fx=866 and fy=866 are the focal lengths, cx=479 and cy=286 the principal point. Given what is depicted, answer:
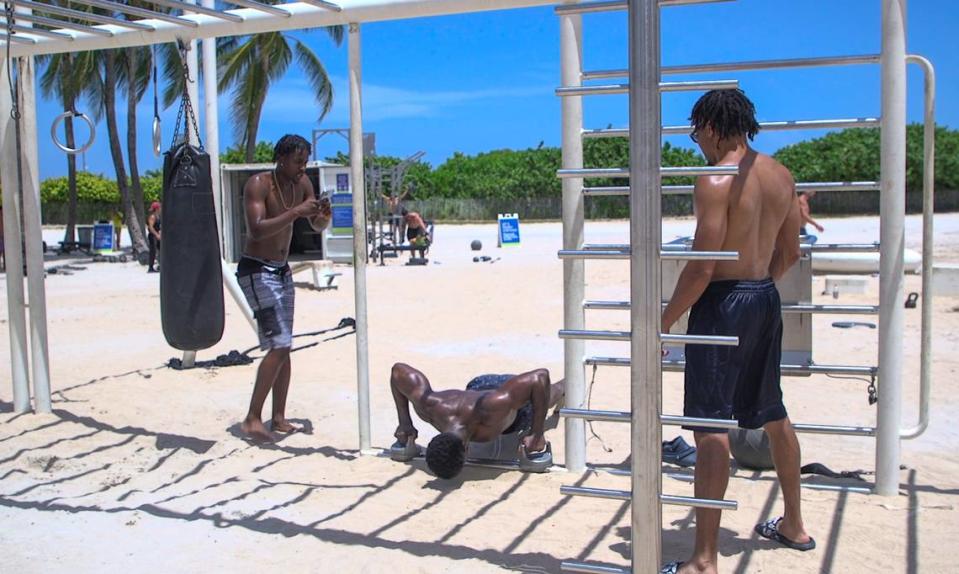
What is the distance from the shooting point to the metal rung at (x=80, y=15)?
4.22m

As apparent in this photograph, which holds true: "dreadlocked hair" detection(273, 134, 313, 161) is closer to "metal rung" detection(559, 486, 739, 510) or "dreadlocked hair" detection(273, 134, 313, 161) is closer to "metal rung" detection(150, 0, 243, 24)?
"metal rung" detection(150, 0, 243, 24)

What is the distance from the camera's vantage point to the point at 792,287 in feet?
13.9

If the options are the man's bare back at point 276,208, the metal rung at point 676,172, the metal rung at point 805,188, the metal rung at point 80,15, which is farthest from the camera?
the man's bare back at point 276,208

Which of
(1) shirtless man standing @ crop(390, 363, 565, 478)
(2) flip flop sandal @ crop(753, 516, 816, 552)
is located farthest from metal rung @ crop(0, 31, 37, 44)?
(2) flip flop sandal @ crop(753, 516, 816, 552)

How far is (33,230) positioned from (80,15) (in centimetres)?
186

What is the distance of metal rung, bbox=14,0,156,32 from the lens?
4223 mm

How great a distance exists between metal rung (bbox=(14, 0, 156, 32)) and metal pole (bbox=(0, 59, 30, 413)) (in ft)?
4.35

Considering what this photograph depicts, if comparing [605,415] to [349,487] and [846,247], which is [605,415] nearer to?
[846,247]

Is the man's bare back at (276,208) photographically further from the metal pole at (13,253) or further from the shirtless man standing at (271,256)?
the metal pole at (13,253)

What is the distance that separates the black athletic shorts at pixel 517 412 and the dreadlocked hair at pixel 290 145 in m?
1.78

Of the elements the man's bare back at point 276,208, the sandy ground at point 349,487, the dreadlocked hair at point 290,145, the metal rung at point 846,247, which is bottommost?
the sandy ground at point 349,487

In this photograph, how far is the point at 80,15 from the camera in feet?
15.2

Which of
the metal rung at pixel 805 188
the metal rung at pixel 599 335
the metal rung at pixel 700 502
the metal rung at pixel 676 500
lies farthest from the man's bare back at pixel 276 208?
the metal rung at pixel 700 502

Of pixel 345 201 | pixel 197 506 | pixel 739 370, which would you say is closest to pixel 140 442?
pixel 197 506
